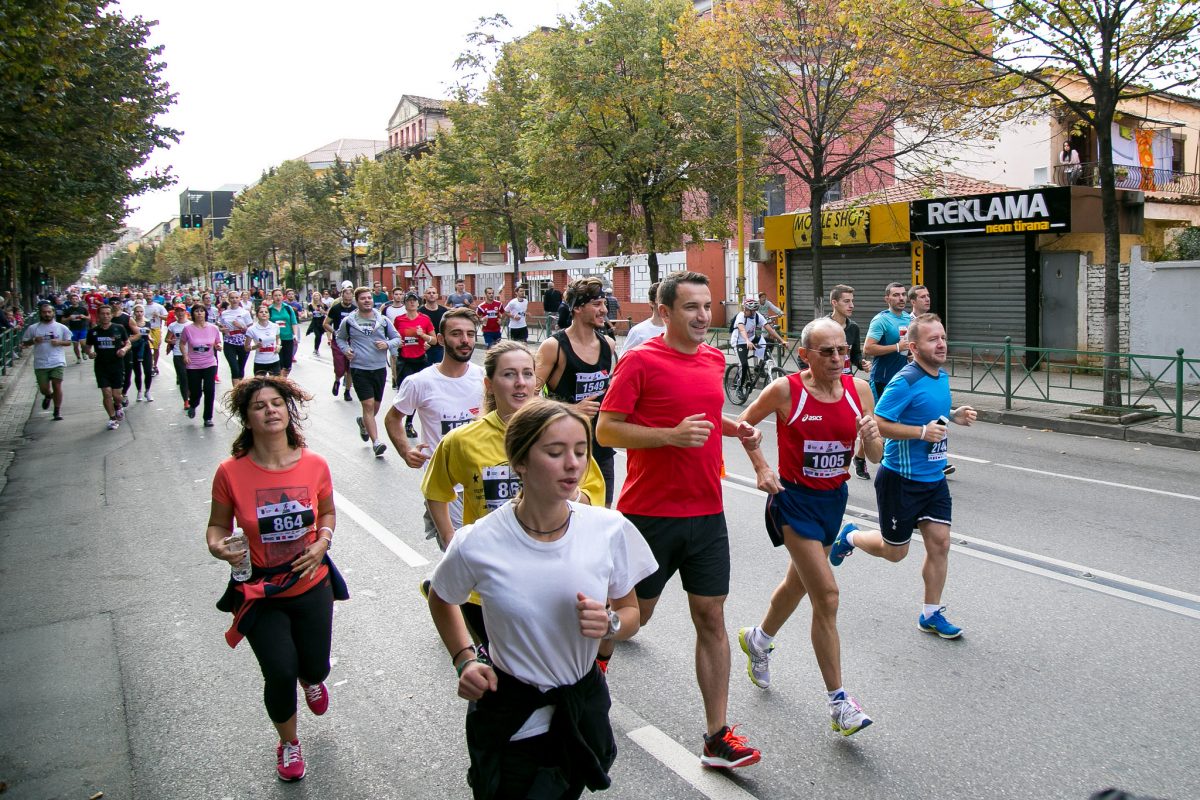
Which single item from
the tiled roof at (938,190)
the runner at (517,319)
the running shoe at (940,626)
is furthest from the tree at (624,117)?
the running shoe at (940,626)

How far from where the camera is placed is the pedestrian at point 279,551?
386 centimetres

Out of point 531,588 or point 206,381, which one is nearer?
point 531,588

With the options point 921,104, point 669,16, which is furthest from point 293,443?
point 669,16

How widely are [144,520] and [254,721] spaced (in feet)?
16.1

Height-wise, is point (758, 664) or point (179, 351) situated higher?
point (179, 351)

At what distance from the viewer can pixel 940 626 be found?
17.0ft

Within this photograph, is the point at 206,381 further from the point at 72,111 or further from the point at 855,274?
the point at 855,274

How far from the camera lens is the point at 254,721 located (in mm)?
4531

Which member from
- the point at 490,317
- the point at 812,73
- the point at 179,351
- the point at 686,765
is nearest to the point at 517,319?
the point at 490,317

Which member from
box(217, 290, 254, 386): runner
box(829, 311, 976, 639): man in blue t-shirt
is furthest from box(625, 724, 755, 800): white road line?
box(217, 290, 254, 386): runner

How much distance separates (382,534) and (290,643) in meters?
3.88

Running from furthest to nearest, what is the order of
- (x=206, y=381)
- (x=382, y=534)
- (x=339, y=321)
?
(x=339, y=321)
(x=206, y=381)
(x=382, y=534)

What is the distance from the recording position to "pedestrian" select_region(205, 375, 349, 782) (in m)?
3.86

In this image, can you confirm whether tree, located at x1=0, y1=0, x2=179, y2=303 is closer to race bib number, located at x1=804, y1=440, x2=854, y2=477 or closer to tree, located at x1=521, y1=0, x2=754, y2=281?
race bib number, located at x1=804, y1=440, x2=854, y2=477
